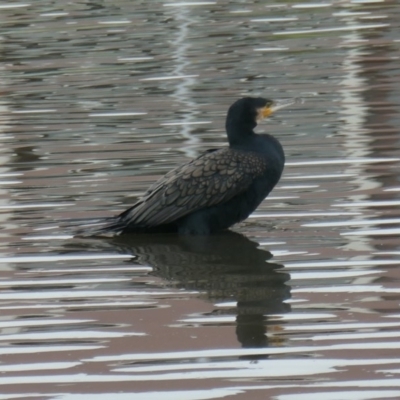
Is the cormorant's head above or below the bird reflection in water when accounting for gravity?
above

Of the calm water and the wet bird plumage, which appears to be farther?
the wet bird plumage

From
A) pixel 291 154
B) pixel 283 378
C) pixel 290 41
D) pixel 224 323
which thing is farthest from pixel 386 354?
pixel 290 41

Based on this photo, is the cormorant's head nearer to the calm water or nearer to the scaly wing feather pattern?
the scaly wing feather pattern

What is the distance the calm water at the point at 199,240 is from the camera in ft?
17.9

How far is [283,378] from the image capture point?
527 cm

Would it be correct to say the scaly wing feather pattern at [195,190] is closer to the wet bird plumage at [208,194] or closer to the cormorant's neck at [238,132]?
the wet bird plumage at [208,194]

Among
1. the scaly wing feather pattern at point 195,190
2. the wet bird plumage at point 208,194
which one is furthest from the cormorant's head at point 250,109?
the scaly wing feather pattern at point 195,190

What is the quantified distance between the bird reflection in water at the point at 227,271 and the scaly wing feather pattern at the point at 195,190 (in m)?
0.17

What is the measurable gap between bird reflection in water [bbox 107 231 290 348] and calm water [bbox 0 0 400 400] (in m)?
0.01

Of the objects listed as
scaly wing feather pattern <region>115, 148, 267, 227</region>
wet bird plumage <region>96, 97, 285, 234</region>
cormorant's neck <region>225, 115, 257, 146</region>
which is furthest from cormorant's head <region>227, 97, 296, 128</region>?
scaly wing feather pattern <region>115, 148, 267, 227</region>

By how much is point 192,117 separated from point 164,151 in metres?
1.44

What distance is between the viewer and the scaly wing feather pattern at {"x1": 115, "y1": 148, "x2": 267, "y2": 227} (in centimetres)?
801

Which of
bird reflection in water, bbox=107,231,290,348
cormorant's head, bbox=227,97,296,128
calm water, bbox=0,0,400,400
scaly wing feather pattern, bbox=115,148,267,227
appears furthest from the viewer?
cormorant's head, bbox=227,97,296,128

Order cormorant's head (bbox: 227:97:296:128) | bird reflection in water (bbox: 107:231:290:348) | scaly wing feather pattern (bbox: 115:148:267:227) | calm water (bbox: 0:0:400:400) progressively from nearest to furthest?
1. calm water (bbox: 0:0:400:400)
2. bird reflection in water (bbox: 107:231:290:348)
3. scaly wing feather pattern (bbox: 115:148:267:227)
4. cormorant's head (bbox: 227:97:296:128)
